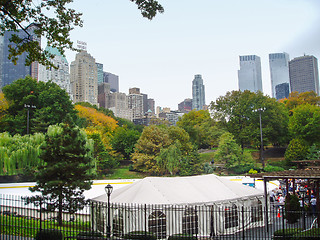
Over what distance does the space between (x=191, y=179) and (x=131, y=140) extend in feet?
123

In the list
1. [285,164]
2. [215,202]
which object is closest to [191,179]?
[215,202]

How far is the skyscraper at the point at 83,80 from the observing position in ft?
633

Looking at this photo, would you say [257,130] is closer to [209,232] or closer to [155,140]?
[155,140]

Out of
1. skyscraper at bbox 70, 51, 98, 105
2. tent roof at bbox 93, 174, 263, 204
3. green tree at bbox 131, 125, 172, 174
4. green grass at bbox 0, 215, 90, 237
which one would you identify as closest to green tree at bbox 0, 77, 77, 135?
green tree at bbox 131, 125, 172, 174

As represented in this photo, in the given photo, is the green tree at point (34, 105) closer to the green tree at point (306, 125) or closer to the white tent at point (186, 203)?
the white tent at point (186, 203)

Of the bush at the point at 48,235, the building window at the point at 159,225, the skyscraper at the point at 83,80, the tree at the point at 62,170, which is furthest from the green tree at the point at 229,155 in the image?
the skyscraper at the point at 83,80

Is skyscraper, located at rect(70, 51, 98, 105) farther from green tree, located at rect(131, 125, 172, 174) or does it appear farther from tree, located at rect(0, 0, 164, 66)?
tree, located at rect(0, 0, 164, 66)

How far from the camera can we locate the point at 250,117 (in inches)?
2215

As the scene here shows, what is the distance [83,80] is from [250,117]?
154 meters

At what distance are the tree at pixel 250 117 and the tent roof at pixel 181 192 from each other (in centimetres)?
3742

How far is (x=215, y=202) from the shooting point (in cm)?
1513

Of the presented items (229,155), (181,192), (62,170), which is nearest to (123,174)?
(229,155)

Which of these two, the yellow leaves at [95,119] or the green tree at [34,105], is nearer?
the green tree at [34,105]

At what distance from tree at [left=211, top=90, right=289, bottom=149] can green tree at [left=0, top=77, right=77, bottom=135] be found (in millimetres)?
28196
